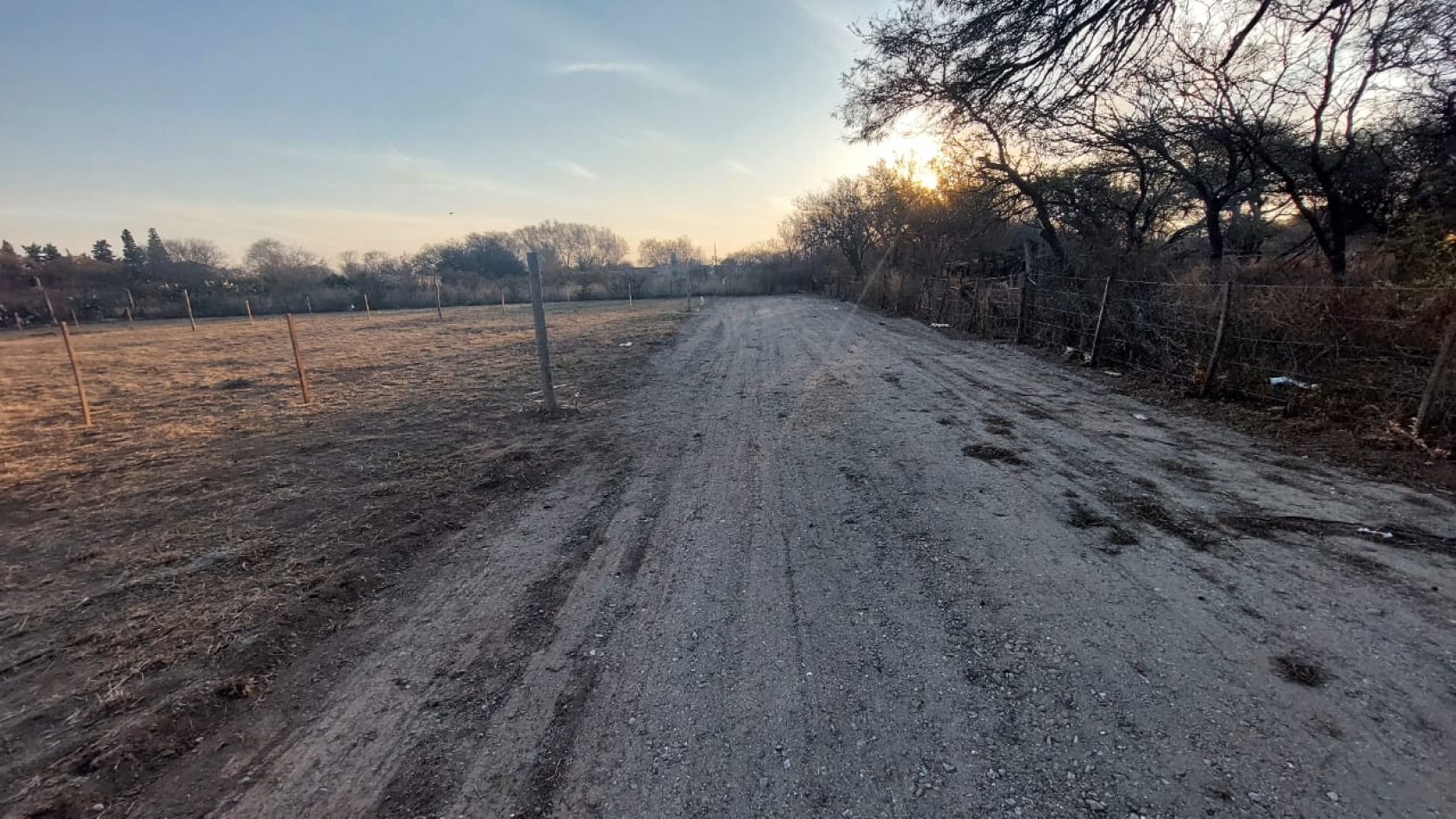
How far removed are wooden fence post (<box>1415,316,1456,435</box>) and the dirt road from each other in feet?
4.11

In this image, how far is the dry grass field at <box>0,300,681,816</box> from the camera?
234cm

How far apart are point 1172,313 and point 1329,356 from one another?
2.08 metres

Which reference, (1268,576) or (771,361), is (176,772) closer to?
(1268,576)

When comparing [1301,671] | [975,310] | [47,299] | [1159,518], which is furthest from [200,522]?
[47,299]

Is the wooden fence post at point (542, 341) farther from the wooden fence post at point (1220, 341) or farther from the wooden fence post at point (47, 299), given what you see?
the wooden fence post at point (47, 299)

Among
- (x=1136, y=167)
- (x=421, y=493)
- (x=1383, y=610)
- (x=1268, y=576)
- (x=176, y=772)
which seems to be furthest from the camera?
(x=1136, y=167)

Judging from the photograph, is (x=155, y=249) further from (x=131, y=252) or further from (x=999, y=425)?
(x=999, y=425)

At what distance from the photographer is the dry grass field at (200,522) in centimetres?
234

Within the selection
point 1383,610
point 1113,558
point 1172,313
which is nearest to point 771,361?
point 1172,313

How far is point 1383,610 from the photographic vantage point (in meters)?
2.75

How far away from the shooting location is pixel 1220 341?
679cm

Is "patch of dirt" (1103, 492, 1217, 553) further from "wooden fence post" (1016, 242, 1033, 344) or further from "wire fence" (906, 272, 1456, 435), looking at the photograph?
"wooden fence post" (1016, 242, 1033, 344)

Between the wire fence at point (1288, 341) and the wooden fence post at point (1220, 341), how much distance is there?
14 millimetres

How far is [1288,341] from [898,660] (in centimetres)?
688
